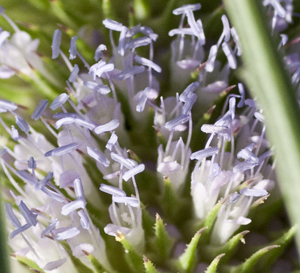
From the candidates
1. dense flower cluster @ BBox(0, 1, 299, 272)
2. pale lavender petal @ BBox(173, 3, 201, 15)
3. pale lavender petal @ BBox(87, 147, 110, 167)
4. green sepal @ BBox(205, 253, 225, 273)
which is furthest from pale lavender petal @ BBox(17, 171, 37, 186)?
pale lavender petal @ BBox(173, 3, 201, 15)

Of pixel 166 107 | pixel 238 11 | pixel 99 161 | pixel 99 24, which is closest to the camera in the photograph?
pixel 238 11

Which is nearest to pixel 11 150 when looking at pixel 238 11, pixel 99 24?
pixel 99 24

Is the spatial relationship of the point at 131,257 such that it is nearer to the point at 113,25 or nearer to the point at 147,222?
the point at 147,222

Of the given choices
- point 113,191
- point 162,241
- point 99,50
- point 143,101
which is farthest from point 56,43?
point 162,241

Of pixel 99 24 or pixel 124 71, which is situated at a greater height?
pixel 99 24

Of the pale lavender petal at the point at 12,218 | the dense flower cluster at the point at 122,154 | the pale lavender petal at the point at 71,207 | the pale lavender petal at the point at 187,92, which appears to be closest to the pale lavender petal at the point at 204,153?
the dense flower cluster at the point at 122,154

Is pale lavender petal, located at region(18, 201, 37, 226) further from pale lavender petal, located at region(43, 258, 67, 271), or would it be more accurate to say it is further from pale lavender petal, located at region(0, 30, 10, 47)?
pale lavender petal, located at region(0, 30, 10, 47)

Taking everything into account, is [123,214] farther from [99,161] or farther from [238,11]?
[238,11]
